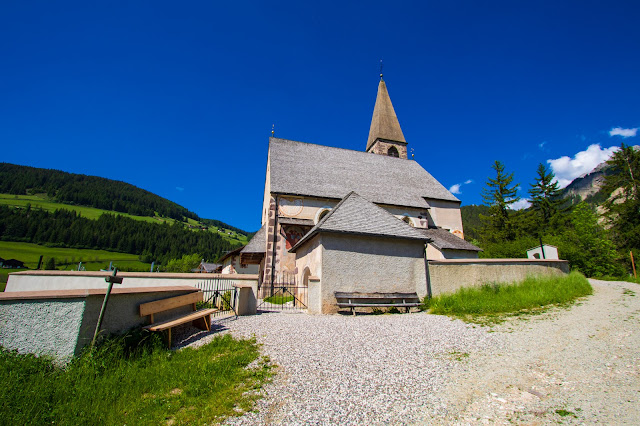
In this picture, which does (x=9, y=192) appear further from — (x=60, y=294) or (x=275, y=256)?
(x=60, y=294)

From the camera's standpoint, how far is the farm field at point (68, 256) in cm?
6138

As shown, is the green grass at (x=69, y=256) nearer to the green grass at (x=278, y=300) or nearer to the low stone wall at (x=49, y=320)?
the green grass at (x=278, y=300)

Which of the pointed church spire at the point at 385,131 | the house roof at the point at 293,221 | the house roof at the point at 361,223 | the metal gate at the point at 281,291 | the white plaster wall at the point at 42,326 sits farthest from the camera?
the pointed church spire at the point at 385,131

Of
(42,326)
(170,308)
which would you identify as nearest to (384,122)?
(170,308)

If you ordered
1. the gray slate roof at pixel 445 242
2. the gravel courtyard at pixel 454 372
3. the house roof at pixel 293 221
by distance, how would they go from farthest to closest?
1. the house roof at pixel 293 221
2. the gray slate roof at pixel 445 242
3. the gravel courtyard at pixel 454 372

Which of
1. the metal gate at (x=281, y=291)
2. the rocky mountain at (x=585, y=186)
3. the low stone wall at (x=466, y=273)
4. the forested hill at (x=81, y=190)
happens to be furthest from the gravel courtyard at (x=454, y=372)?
the forested hill at (x=81, y=190)

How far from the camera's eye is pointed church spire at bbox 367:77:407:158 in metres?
35.6

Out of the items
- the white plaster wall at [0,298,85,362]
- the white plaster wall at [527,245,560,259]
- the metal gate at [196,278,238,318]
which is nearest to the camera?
the white plaster wall at [0,298,85,362]

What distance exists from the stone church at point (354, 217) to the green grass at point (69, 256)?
63.2m

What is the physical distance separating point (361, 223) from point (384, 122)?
2681 cm

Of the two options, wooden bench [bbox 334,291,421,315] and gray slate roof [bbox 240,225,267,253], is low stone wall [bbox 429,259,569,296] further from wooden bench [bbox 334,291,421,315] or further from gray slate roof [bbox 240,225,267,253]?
gray slate roof [bbox 240,225,267,253]

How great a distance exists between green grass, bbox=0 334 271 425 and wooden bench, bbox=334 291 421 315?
6.36 m

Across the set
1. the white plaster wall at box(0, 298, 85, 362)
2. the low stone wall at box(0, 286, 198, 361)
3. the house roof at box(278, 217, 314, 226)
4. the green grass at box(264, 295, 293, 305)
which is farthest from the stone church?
the white plaster wall at box(0, 298, 85, 362)

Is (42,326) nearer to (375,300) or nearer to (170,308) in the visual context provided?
(170,308)
